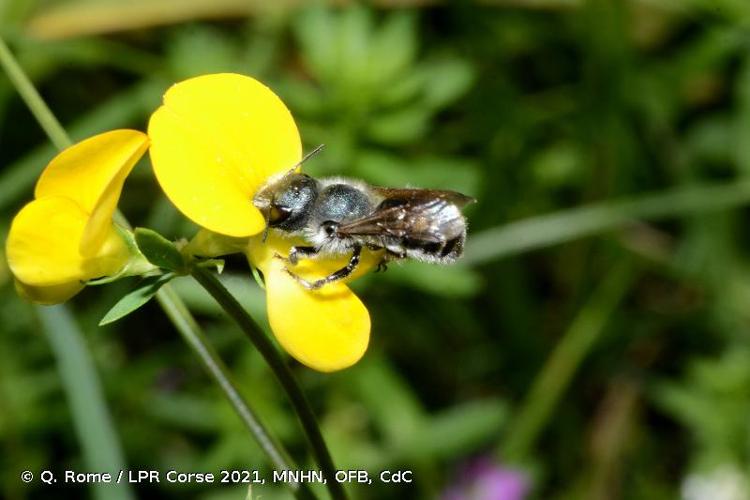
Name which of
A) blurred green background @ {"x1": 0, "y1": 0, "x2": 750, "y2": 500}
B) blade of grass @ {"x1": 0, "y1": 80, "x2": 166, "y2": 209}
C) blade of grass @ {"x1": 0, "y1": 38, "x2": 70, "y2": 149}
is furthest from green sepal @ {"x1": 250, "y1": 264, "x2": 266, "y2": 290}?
blade of grass @ {"x1": 0, "y1": 80, "x2": 166, "y2": 209}

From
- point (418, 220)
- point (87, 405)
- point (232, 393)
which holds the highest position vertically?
point (418, 220)

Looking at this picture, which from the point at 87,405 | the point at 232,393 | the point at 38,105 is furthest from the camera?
the point at 87,405

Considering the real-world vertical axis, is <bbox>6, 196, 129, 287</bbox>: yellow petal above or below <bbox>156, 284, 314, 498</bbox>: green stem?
above

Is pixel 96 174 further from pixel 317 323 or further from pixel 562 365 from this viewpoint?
pixel 562 365

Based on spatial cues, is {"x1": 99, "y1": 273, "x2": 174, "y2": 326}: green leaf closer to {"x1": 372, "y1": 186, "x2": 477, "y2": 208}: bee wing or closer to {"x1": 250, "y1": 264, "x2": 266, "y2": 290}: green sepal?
{"x1": 250, "y1": 264, "x2": 266, "y2": 290}: green sepal

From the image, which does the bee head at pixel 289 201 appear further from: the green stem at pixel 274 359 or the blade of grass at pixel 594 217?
the blade of grass at pixel 594 217

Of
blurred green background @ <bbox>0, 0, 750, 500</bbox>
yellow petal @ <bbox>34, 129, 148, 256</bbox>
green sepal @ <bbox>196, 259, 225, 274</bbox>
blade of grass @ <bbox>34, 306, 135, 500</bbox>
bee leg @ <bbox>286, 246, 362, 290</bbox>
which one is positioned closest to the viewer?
yellow petal @ <bbox>34, 129, 148, 256</bbox>

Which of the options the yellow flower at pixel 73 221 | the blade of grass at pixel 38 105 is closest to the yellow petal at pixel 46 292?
the yellow flower at pixel 73 221

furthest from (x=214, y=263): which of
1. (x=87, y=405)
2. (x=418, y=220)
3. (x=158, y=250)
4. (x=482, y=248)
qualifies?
(x=482, y=248)
